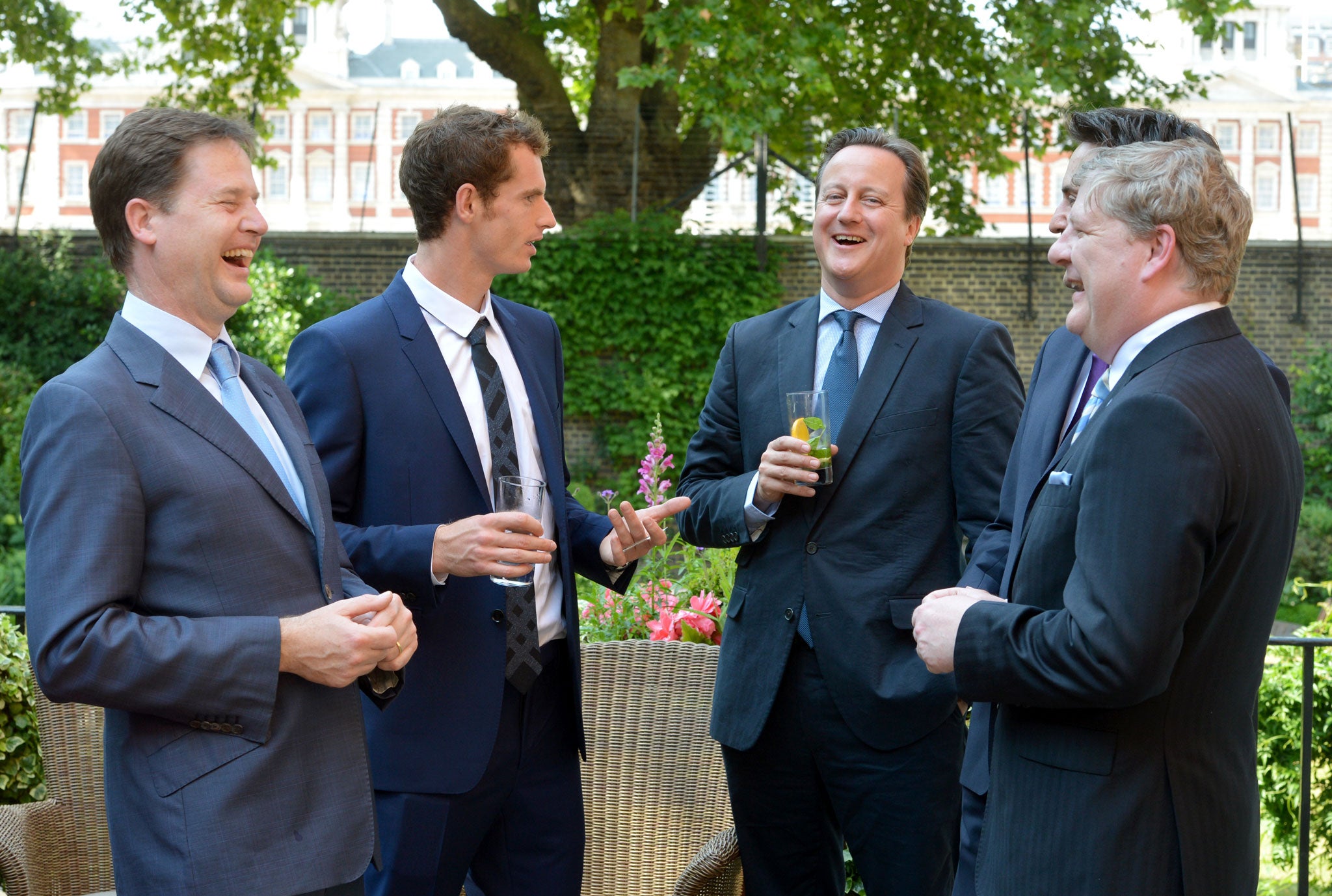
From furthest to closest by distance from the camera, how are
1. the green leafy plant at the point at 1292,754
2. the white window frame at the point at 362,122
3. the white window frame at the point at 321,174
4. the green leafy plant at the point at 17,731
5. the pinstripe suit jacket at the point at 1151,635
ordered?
1. the white window frame at the point at 321,174
2. the white window frame at the point at 362,122
3. the green leafy plant at the point at 1292,754
4. the green leafy plant at the point at 17,731
5. the pinstripe suit jacket at the point at 1151,635

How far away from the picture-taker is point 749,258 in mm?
13312

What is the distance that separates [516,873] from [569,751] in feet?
0.90

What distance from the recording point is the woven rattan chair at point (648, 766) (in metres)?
3.25

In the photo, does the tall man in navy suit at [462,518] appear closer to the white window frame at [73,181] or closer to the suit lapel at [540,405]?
the suit lapel at [540,405]

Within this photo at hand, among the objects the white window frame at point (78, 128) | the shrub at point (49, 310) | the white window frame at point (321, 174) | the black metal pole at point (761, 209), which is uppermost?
the white window frame at point (78, 128)

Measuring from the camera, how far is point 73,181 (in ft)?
179

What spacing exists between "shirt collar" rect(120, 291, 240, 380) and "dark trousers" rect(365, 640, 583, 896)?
94 cm

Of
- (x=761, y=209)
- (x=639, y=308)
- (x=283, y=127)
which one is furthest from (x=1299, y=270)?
(x=283, y=127)

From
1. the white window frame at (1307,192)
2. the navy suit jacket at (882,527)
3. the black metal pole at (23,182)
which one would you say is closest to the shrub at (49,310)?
the black metal pole at (23,182)

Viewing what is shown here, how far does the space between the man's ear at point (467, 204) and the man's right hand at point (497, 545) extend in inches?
28.1

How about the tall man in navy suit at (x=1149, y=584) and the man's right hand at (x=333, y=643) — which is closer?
the tall man in navy suit at (x=1149, y=584)

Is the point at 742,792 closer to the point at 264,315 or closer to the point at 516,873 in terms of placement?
the point at 516,873

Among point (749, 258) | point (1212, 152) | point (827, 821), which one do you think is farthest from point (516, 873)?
point (749, 258)

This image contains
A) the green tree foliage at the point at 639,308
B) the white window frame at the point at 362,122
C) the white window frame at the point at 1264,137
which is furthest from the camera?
the white window frame at the point at 362,122
